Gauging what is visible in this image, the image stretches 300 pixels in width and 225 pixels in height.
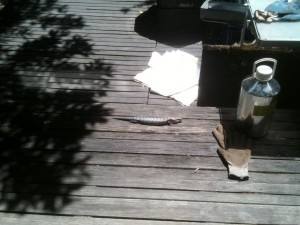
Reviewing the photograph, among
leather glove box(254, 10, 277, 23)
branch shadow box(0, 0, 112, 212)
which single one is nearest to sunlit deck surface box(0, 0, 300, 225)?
branch shadow box(0, 0, 112, 212)

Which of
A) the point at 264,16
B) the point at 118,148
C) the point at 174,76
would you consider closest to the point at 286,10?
the point at 264,16

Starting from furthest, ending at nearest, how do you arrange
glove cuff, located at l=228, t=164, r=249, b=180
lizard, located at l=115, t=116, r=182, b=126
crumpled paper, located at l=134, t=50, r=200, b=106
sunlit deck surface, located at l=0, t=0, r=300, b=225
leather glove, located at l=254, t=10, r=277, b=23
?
crumpled paper, located at l=134, t=50, r=200, b=106, lizard, located at l=115, t=116, r=182, b=126, leather glove, located at l=254, t=10, r=277, b=23, glove cuff, located at l=228, t=164, r=249, b=180, sunlit deck surface, located at l=0, t=0, r=300, b=225

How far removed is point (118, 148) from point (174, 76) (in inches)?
63.9

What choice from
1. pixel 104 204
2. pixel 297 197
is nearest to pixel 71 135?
pixel 104 204

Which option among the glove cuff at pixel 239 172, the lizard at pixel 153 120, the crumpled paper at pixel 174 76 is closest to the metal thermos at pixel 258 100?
the glove cuff at pixel 239 172

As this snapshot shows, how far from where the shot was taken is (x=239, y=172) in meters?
3.26

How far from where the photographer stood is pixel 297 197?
308 cm

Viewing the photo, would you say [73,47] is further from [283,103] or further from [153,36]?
[283,103]

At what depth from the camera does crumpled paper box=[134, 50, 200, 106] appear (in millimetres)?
4422

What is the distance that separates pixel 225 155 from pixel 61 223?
1.77m

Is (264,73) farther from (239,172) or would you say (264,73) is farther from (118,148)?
(118,148)

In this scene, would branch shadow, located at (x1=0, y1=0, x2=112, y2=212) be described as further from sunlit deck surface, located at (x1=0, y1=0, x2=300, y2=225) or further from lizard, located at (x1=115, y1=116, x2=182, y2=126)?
lizard, located at (x1=115, y1=116, x2=182, y2=126)

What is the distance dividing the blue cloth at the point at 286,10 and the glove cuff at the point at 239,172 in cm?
174

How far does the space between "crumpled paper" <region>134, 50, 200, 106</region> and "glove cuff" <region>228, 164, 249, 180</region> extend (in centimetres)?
122
